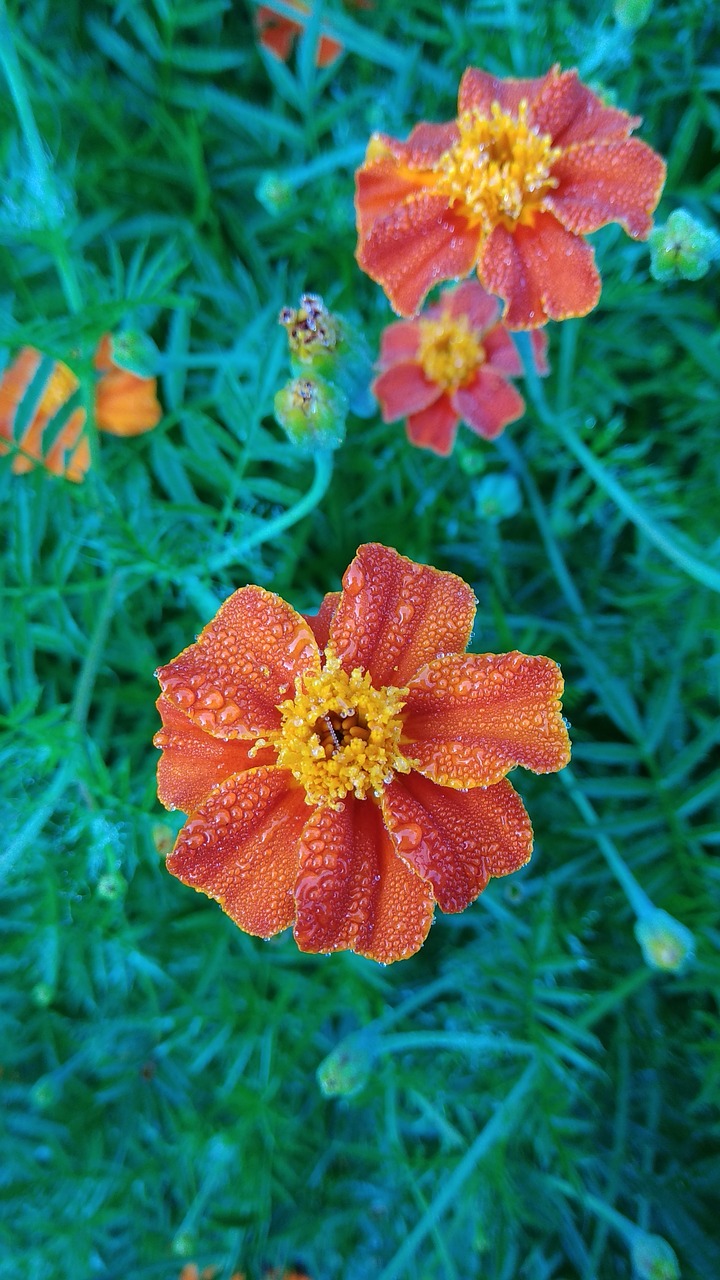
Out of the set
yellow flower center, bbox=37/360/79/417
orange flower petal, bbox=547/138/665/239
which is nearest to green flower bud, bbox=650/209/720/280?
orange flower petal, bbox=547/138/665/239

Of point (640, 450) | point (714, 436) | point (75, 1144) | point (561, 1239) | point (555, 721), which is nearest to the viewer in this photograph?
point (555, 721)

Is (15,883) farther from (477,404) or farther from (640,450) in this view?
(640,450)

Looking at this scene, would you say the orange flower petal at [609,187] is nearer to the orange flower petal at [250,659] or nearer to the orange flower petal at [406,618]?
the orange flower petal at [406,618]

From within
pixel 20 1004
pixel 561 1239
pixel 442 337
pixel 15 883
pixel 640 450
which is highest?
pixel 442 337

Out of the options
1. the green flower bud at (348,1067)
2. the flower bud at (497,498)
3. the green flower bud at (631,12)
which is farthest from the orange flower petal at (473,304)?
the green flower bud at (348,1067)

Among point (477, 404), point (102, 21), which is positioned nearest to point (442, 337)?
point (477, 404)

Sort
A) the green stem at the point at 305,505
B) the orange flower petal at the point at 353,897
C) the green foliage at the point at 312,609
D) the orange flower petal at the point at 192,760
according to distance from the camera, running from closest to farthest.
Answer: the orange flower petal at the point at 353,897 < the orange flower petal at the point at 192,760 < the green stem at the point at 305,505 < the green foliage at the point at 312,609

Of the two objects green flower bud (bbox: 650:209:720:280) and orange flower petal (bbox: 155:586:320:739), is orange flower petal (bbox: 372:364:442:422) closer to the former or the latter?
green flower bud (bbox: 650:209:720:280)
